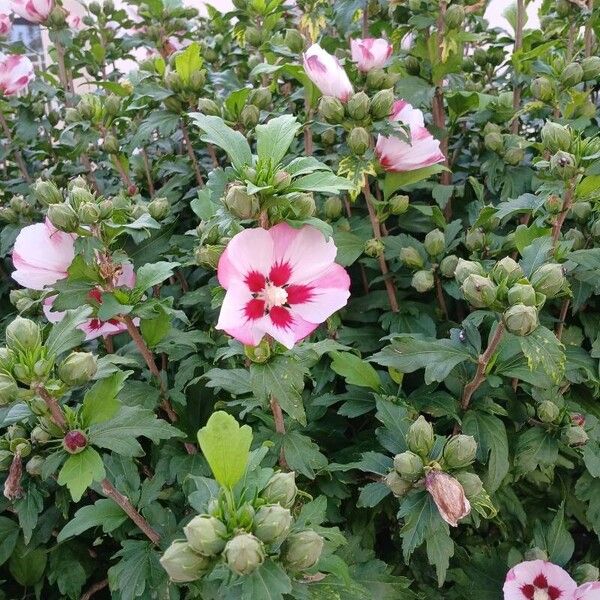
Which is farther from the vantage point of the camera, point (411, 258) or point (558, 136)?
point (411, 258)

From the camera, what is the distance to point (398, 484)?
0.74m

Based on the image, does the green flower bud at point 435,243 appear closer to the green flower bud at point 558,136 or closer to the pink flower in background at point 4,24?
the green flower bud at point 558,136

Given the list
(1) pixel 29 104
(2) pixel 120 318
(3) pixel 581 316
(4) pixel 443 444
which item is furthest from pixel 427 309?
(1) pixel 29 104

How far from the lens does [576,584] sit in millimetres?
906

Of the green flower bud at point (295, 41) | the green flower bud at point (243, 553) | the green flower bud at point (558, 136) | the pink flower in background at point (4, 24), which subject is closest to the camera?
the green flower bud at point (243, 553)

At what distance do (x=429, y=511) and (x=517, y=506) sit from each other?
32 cm

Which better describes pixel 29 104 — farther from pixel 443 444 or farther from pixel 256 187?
pixel 443 444

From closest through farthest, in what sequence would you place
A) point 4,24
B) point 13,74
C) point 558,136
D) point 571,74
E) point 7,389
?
Result: point 7,389, point 558,136, point 571,74, point 13,74, point 4,24

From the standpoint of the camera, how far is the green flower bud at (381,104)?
34.8 inches

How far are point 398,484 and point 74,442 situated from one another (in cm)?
36

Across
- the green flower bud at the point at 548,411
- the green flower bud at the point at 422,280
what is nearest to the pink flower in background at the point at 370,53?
the green flower bud at the point at 422,280

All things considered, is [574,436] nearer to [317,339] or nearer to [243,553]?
[317,339]

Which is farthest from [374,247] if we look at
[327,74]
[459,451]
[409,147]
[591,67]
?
[591,67]

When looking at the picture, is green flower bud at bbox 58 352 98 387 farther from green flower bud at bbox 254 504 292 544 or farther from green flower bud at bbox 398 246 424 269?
green flower bud at bbox 398 246 424 269
